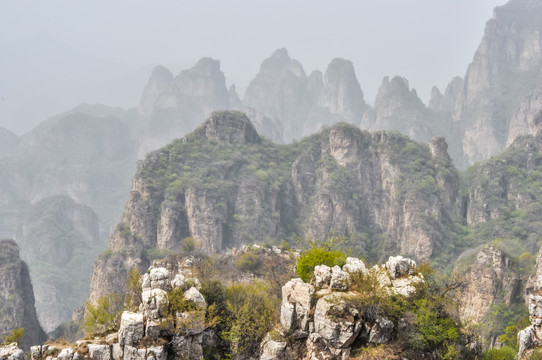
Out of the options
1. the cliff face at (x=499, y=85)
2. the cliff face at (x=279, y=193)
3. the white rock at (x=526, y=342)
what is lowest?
the white rock at (x=526, y=342)

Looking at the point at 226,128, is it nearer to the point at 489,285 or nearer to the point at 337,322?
the point at 489,285

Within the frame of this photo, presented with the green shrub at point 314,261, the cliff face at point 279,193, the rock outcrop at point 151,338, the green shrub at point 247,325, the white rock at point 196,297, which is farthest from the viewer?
the cliff face at point 279,193

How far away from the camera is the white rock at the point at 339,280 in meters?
27.0

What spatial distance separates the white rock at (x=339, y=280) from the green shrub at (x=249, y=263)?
27002 millimetres

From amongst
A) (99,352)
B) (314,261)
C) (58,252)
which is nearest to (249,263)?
(314,261)

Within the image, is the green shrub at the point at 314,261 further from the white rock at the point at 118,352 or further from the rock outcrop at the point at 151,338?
the white rock at the point at 118,352

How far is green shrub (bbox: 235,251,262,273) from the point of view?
53.7m

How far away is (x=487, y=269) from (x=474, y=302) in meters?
4.43

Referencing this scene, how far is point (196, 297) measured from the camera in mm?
29109

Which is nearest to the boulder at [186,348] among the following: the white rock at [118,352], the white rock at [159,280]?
the white rock at [118,352]

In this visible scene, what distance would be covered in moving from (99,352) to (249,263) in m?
28.5

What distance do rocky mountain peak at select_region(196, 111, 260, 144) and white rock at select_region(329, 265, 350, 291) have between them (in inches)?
2859

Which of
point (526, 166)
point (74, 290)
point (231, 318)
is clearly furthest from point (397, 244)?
point (74, 290)

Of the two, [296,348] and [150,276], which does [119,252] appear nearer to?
[150,276]
